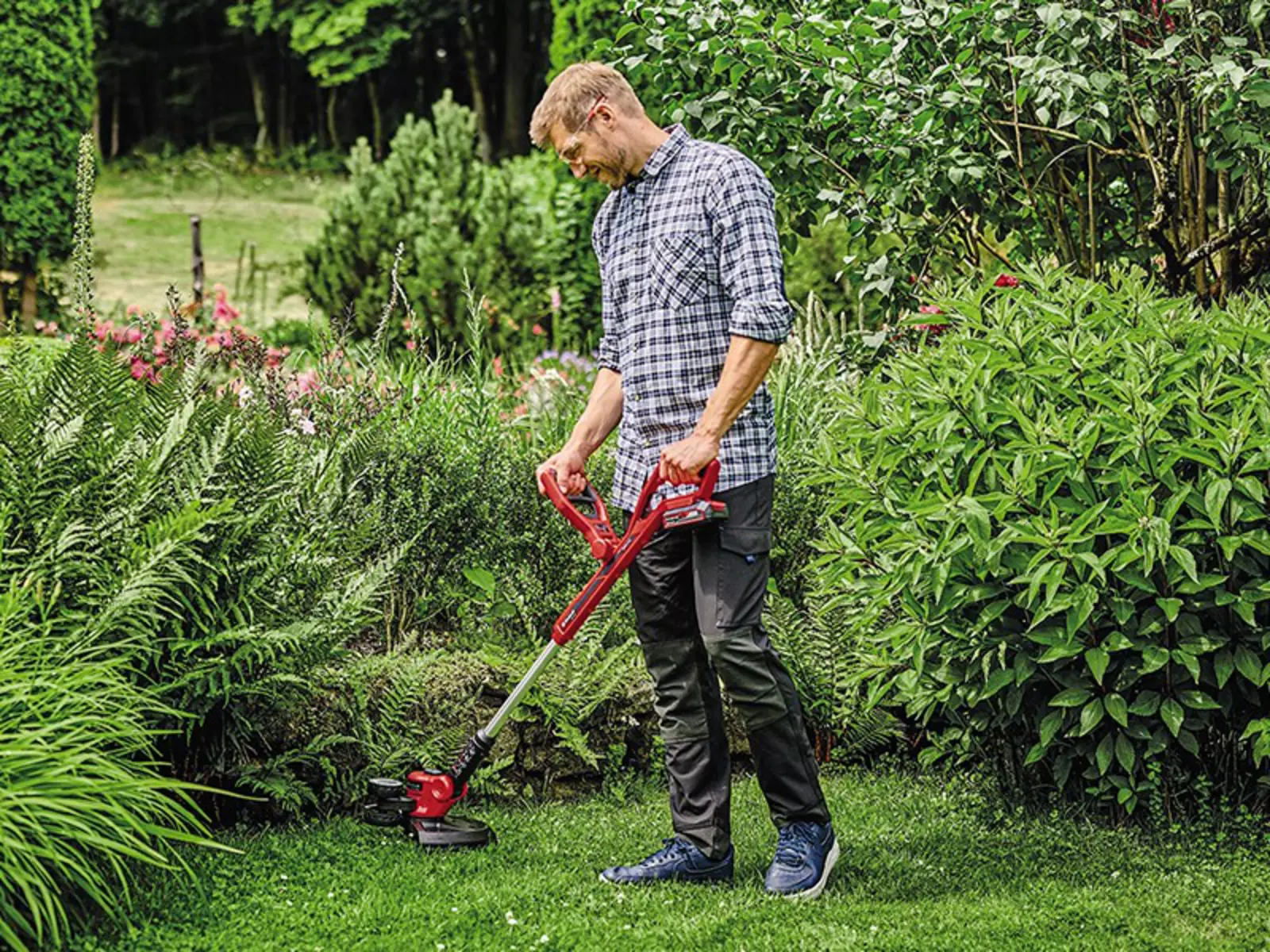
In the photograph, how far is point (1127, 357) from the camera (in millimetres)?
4461

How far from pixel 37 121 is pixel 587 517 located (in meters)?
9.28

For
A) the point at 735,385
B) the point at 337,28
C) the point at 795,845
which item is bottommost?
the point at 795,845

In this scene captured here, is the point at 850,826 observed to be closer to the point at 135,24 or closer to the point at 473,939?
the point at 473,939

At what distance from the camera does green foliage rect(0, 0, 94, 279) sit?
11.9m

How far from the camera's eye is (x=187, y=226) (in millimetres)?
24812

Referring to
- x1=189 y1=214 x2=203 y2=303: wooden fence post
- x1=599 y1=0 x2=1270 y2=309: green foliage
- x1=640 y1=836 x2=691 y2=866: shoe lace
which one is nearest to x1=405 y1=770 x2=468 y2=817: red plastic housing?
x1=640 y1=836 x2=691 y2=866: shoe lace

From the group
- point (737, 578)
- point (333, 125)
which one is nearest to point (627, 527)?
point (737, 578)

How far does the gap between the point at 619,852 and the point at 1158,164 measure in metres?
2.87

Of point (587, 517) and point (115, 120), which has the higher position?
point (115, 120)

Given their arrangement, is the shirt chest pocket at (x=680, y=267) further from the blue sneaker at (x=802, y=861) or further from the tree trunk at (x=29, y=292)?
the tree trunk at (x=29, y=292)

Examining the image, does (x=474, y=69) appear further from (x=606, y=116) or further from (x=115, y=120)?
(x=606, y=116)

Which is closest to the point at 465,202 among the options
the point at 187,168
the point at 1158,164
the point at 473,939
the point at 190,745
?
the point at 1158,164

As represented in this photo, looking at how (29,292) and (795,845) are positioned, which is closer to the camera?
(795,845)

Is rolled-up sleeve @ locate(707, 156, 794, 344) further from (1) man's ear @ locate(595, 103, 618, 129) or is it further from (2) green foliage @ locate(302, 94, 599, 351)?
(2) green foliage @ locate(302, 94, 599, 351)
